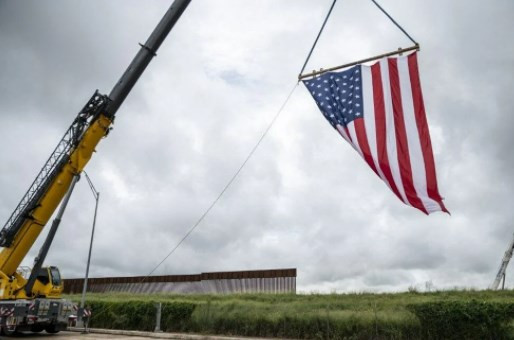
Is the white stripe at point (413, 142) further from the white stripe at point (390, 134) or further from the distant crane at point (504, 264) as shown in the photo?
the distant crane at point (504, 264)

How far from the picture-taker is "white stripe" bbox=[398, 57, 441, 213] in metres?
9.34

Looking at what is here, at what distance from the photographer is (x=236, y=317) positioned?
745 inches

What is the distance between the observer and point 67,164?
55.1 feet

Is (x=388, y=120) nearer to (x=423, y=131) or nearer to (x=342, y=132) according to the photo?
(x=423, y=131)

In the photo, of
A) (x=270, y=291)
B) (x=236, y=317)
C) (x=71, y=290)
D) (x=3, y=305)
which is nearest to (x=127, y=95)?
A: (x=3, y=305)

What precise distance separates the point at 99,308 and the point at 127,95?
1252cm

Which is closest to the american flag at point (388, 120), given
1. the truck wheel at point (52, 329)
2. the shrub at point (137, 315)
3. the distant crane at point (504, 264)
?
the shrub at point (137, 315)

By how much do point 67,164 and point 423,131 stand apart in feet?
42.1

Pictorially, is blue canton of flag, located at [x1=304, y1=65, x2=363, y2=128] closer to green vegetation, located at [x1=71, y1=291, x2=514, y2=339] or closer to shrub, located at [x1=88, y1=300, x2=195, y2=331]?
green vegetation, located at [x1=71, y1=291, x2=514, y2=339]

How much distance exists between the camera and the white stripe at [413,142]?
9.34 m

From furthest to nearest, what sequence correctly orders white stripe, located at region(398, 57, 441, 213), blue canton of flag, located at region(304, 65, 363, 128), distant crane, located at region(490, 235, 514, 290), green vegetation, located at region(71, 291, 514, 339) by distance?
distant crane, located at region(490, 235, 514, 290) < green vegetation, located at region(71, 291, 514, 339) < blue canton of flag, located at region(304, 65, 363, 128) < white stripe, located at region(398, 57, 441, 213)

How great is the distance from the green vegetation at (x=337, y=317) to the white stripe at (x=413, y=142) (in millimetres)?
Result: 7359

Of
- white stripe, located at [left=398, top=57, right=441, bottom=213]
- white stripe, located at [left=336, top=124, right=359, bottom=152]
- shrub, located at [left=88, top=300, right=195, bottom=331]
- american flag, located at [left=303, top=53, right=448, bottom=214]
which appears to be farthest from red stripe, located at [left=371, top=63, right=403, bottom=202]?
shrub, located at [left=88, top=300, right=195, bottom=331]

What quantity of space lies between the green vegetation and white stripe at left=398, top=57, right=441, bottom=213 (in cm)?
736
